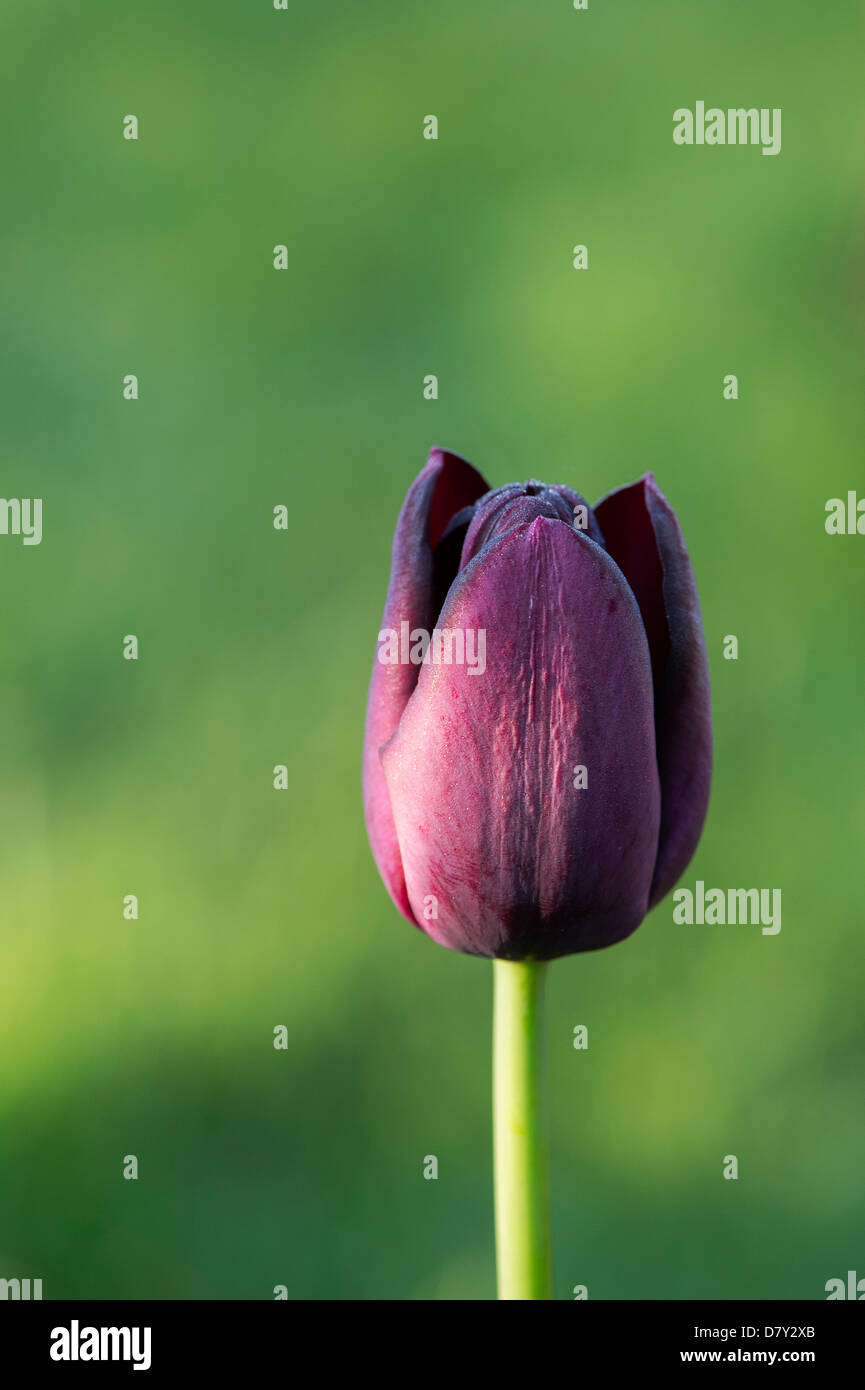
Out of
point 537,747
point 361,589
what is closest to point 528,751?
point 537,747

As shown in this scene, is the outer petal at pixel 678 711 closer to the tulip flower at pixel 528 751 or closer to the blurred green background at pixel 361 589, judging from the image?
the tulip flower at pixel 528 751

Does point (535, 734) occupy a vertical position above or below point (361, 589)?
below

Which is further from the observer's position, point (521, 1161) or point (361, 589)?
point (361, 589)

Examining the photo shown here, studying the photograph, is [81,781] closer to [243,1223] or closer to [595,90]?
[243,1223]

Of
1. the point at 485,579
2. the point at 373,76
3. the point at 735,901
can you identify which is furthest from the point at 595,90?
the point at 485,579

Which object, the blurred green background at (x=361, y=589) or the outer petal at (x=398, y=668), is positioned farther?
the blurred green background at (x=361, y=589)

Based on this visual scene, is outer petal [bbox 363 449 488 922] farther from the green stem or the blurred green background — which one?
the blurred green background

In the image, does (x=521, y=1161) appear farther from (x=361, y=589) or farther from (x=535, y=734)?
(x=361, y=589)

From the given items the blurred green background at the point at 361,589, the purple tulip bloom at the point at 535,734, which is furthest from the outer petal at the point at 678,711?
the blurred green background at the point at 361,589
